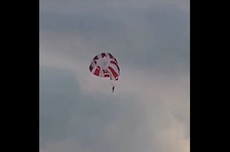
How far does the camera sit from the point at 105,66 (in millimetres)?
34281

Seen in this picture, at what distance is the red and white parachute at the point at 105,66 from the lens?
112 ft

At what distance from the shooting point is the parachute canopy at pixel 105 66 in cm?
3419

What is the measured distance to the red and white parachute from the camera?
112ft

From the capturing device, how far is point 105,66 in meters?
34.3

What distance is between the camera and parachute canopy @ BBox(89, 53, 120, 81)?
34.2 m
